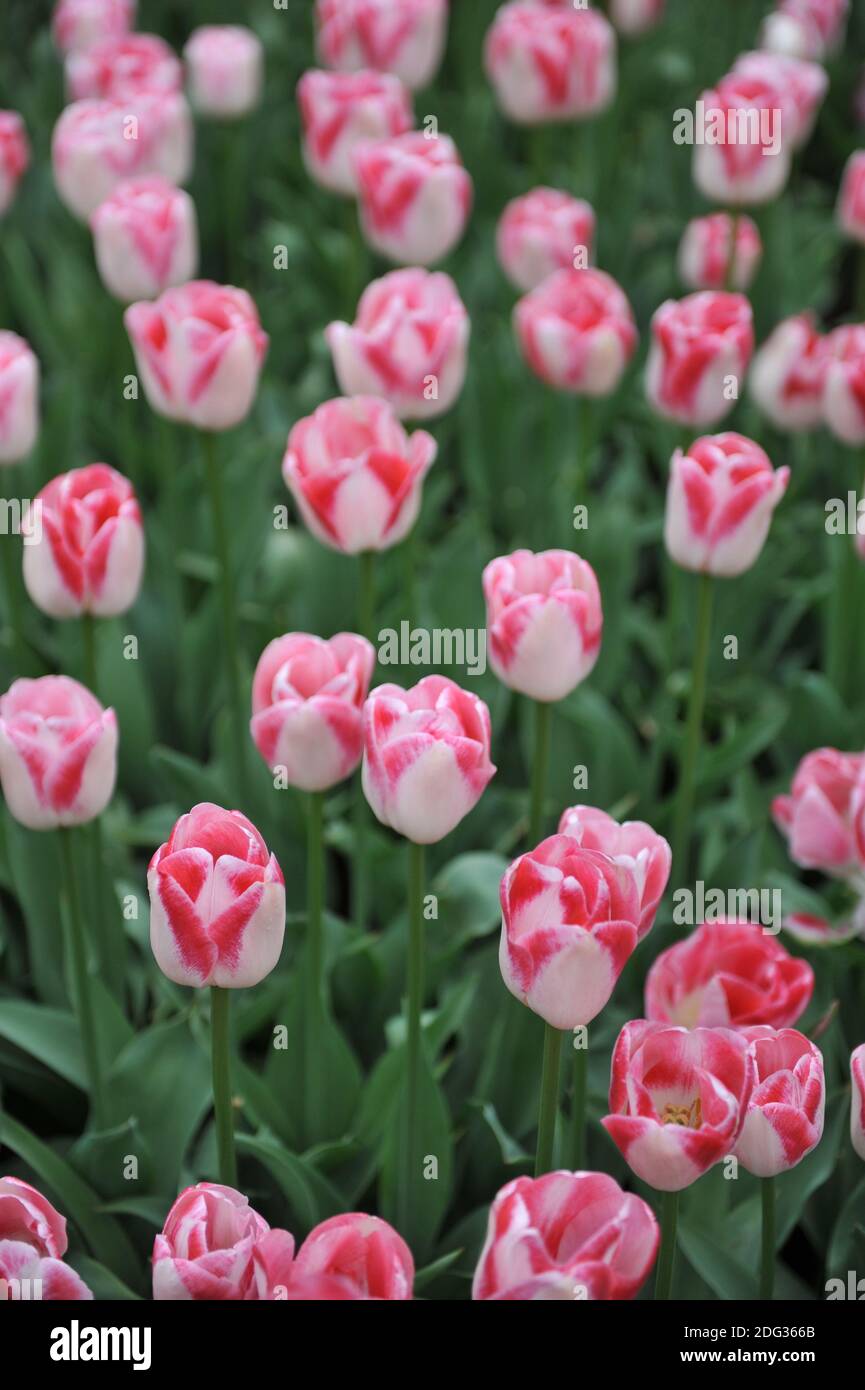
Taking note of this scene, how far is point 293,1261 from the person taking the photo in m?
0.89

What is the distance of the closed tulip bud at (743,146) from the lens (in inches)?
81.3

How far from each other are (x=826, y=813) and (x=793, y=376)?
76 centimetres

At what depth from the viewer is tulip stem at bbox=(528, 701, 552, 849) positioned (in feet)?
4.25

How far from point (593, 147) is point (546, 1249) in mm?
2497

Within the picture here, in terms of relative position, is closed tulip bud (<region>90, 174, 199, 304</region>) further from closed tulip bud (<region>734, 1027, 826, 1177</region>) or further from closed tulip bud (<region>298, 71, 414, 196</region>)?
closed tulip bud (<region>734, 1027, 826, 1177</region>)

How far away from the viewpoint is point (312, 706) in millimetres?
1121

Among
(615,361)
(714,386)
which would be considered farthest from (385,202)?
(714,386)

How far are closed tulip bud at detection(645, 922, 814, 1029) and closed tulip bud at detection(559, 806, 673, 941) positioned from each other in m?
0.12

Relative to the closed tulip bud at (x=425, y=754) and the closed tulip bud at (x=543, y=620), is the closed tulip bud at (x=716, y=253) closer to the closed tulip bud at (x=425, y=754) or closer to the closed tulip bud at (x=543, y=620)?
the closed tulip bud at (x=543, y=620)

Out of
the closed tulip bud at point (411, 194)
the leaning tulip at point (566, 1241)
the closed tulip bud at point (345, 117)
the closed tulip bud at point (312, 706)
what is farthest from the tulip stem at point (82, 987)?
the closed tulip bud at point (345, 117)

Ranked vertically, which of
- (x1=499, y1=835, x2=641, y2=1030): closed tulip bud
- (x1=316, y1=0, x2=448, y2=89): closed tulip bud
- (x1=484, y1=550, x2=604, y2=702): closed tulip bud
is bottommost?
(x1=499, y1=835, x2=641, y2=1030): closed tulip bud

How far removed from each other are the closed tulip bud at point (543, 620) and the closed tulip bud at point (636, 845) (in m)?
0.21

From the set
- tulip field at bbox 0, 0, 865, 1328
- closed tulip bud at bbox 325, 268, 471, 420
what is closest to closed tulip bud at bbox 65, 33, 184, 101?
tulip field at bbox 0, 0, 865, 1328
